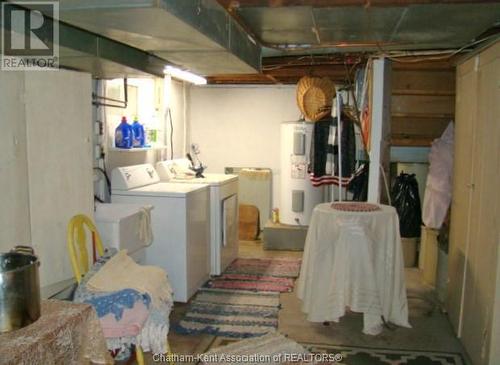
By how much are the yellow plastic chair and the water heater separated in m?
3.09

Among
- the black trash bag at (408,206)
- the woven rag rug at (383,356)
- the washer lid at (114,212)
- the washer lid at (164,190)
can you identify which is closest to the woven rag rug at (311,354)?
the woven rag rug at (383,356)

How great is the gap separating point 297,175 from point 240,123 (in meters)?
1.27

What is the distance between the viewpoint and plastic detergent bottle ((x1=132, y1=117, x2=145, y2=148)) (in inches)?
155

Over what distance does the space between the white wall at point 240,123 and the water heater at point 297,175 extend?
0.67m

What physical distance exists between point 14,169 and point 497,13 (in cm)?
252

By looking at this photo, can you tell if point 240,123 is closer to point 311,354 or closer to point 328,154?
point 328,154

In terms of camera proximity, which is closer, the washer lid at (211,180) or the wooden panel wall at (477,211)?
the wooden panel wall at (477,211)

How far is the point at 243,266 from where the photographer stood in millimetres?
4766

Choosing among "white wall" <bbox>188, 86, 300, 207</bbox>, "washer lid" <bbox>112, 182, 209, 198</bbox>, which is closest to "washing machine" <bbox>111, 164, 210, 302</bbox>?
"washer lid" <bbox>112, 182, 209, 198</bbox>

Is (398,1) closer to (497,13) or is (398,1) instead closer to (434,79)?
(497,13)

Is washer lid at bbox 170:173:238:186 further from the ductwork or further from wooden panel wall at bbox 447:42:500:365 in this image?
wooden panel wall at bbox 447:42:500:365

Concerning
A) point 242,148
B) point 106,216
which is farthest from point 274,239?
point 106,216

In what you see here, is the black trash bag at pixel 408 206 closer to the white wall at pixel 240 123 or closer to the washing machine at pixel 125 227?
the white wall at pixel 240 123

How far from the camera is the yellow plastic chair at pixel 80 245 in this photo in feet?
A: 7.99
